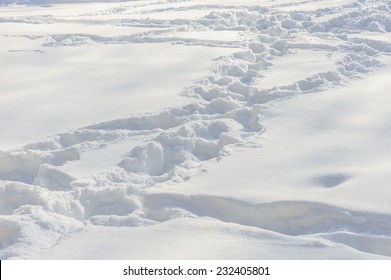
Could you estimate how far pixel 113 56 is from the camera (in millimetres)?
7016

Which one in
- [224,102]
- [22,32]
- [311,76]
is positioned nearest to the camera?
[224,102]

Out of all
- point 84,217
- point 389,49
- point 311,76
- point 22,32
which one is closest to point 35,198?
point 84,217

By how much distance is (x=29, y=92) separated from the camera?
5.47 meters

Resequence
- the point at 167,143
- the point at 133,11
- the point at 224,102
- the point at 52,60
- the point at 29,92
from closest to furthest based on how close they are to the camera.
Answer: the point at 167,143 < the point at 224,102 < the point at 29,92 < the point at 52,60 < the point at 133,11

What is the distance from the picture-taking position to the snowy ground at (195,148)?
2.98m

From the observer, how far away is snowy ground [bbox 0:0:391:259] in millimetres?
2979

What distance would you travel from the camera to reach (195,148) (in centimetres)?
417

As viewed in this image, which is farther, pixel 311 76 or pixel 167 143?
pixel 311 76

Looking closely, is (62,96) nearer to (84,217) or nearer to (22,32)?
(84,217)

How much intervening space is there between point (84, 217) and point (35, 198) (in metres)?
0.27

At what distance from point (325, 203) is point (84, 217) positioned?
1.20m

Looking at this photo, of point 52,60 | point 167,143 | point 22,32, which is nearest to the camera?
point 167,143

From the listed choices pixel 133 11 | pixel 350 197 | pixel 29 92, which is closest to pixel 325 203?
pixel 350 197

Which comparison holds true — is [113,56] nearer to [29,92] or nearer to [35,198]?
[29,92]
